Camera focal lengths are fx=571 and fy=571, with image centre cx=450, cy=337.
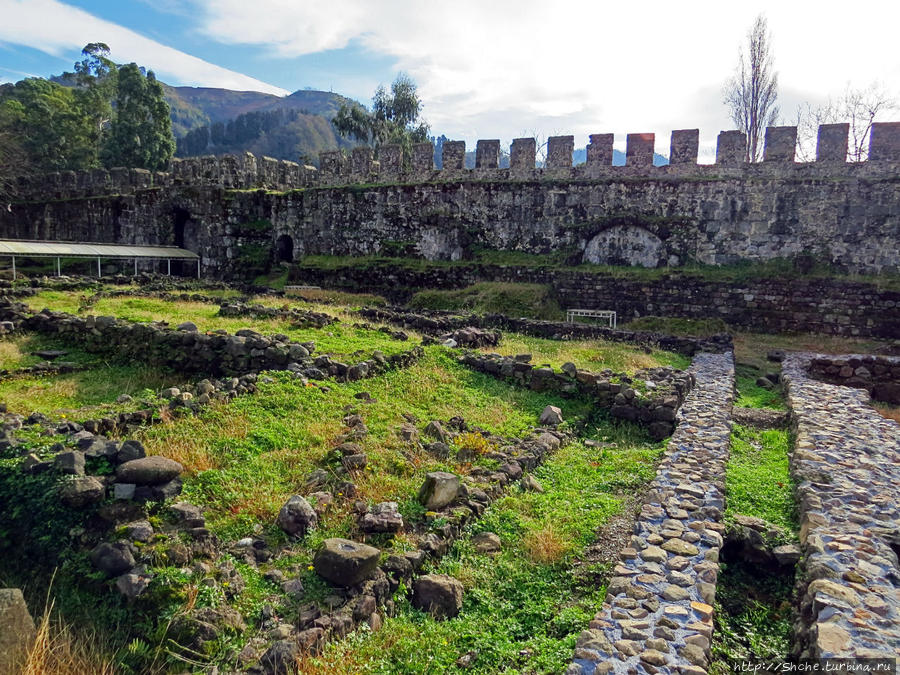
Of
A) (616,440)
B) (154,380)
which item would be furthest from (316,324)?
(616,440)

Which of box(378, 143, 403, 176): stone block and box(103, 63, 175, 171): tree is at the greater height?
box(103, 63, 175, 171): tree

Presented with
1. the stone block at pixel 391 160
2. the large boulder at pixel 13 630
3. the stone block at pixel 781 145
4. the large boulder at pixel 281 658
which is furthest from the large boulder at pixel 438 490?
the stone block at pixel 391 160

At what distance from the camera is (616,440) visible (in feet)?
24.5

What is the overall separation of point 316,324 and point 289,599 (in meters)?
8.96

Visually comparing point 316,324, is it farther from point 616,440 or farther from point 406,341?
point 616,440

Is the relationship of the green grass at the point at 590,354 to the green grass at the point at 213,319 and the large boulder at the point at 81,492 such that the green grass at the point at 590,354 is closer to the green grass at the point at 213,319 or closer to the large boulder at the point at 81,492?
the green grass at the point at 213,319

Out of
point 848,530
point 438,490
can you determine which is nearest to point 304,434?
point 438,490

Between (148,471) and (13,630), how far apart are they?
1.47 metres

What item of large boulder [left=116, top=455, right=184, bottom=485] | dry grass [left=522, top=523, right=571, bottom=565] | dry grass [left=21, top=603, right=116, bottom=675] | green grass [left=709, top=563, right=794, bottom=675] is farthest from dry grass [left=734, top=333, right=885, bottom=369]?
dry grass [left=21, top=603, right=116, bottom=675]

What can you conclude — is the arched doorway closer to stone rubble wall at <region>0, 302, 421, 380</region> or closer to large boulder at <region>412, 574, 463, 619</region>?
stone rubble wall at <region>0, 302, 421, 380</region>

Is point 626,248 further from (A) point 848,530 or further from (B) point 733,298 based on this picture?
(A) point 848,530

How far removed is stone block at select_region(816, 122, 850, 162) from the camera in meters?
16.4

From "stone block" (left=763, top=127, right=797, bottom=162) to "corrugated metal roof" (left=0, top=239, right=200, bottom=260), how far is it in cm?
2204

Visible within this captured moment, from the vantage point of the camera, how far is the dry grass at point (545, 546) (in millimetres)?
4438
